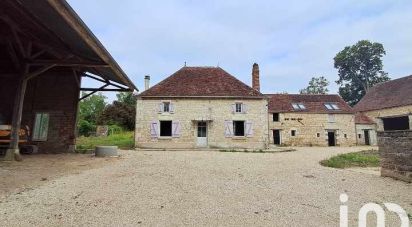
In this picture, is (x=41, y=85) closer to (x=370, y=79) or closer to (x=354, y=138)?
(x=354, y=138)

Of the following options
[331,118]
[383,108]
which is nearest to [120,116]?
[331,118]

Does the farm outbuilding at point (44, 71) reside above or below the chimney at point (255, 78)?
below

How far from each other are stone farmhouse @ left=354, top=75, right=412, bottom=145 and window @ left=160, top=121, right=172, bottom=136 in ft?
64.0

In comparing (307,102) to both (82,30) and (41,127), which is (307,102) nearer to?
(41,127)

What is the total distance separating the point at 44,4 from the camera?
18.7 feet

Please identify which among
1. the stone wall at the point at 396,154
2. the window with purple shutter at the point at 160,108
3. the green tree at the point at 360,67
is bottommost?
the stone wall at the point at 396,154

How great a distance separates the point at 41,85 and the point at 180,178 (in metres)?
8.50

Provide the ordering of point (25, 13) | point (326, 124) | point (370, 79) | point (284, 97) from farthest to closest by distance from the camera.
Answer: point (370, 79)
point (284, 97)
point (326, 124)
point (25, 13)

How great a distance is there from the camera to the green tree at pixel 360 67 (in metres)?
44.5

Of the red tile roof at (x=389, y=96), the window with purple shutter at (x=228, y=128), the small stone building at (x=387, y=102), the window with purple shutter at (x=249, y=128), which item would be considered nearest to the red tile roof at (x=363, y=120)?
the small stone building at (x=387, y=102)

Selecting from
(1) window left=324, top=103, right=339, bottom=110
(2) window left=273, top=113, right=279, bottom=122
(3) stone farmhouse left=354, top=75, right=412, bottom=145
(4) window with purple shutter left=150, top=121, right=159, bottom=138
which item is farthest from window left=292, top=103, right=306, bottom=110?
(4) window with purple shutter left=150, top=121, right=159, bottom=138

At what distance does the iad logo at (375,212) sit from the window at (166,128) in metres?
15.4

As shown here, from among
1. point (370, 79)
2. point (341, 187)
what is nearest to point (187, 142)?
point (341, 187)

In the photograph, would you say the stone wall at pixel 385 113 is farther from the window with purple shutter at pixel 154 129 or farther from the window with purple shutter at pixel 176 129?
the window with purple shutter at pixel 154 129
